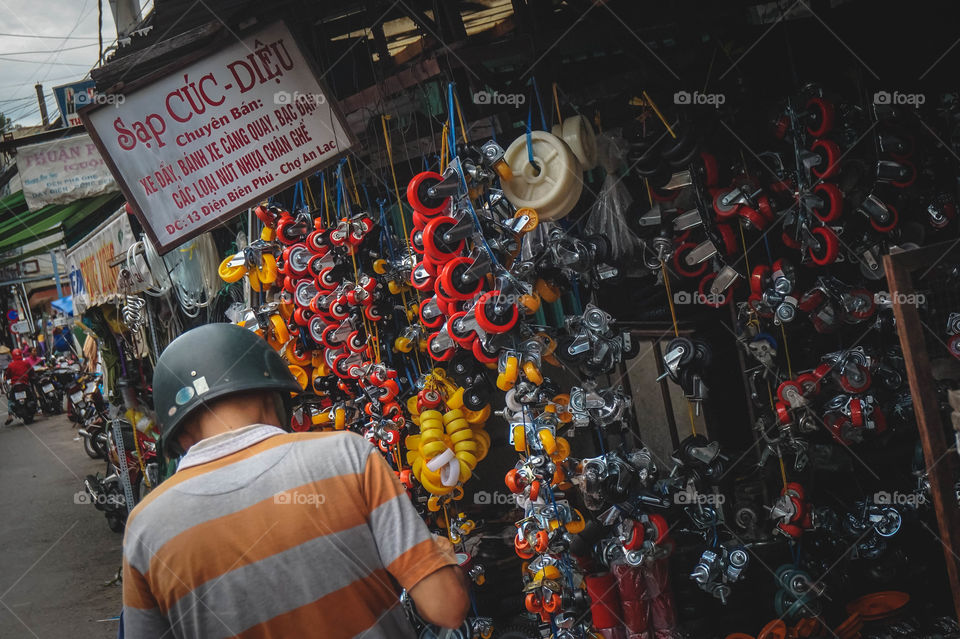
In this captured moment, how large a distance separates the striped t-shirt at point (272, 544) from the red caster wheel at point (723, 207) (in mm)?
1946

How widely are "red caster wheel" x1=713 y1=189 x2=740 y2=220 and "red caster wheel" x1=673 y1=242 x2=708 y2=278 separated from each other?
167mm

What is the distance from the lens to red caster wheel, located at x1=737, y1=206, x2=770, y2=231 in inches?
→ 119

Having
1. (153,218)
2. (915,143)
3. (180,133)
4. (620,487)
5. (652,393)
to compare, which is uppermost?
(180,133)

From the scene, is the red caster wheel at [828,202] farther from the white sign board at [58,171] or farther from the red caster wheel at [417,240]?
the white sign board at [58,171]

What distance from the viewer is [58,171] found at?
24.8 ft

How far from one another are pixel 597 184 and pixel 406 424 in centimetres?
165

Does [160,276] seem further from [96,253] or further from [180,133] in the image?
[180,133]

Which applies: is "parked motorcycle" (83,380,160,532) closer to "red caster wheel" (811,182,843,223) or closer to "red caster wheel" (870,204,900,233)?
"red caster wheel" (811,182,843,223)

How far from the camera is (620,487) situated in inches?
122

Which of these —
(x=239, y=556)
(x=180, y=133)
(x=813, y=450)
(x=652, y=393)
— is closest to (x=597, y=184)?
(x=652, y=393)

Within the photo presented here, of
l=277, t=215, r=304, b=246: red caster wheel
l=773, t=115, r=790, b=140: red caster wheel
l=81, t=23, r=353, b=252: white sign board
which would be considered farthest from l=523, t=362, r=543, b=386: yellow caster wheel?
l=277, t=215, r=304, b=246: red caster wheel

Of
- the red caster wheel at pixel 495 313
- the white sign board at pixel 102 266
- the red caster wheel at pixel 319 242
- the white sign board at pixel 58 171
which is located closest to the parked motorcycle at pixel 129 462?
the white sign board at pixel 102 266

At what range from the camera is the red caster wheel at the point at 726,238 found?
3.16 m

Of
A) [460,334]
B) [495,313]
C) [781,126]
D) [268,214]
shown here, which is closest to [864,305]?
[781,126]
